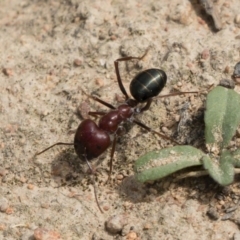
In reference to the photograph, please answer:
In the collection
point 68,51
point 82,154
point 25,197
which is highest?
point 68,51

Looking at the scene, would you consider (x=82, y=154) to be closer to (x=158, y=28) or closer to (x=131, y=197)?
(x=131, y=197)

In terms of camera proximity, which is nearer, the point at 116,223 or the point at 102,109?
the point at 116,223

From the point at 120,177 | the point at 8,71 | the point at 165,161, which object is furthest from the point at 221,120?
the point at 8,71

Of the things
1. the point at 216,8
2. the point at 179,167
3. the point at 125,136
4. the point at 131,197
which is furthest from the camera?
the point at 216,8

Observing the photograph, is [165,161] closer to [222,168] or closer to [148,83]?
[222,168]

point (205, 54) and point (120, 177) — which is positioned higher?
point (205, 54)

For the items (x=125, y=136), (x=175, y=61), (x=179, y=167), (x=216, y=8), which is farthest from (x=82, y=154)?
(x=216, y=8)

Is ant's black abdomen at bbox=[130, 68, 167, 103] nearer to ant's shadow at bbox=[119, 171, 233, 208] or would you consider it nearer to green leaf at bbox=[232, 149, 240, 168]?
ant's shadow at bbox=[119, 171, 233, 208]
